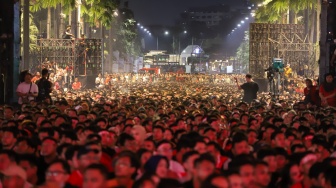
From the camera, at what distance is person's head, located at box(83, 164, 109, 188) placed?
8891mm

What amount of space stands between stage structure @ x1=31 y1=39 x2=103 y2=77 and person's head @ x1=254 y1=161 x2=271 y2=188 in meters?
31.6

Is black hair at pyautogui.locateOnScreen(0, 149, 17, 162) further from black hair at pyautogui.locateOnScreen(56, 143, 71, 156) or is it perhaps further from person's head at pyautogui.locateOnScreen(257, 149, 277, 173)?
person's head at pyautogui.locateOnScreen(257, 149, 277, 173)

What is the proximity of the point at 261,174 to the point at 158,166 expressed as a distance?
4.62 feet

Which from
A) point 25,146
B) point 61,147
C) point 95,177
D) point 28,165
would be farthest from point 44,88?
point 95,177

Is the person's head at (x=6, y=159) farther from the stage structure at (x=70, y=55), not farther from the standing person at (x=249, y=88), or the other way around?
the stage structure at (x=70, y=55)

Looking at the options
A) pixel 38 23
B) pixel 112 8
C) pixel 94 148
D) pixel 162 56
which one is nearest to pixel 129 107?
pixel 94 148

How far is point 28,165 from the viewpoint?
11.0 meters

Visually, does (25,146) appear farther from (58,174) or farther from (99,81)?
(99,81)

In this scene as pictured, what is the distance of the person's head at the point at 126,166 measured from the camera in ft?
32.2

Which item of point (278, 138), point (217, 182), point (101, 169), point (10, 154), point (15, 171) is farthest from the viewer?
point (278, 138)

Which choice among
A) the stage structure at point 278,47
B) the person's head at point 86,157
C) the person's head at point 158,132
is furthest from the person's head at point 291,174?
the stage structure at point 278,47

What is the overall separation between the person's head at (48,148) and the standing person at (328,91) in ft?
45.3

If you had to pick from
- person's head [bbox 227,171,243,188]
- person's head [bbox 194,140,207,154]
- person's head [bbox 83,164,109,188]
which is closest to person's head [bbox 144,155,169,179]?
person's head [bbox 83,164,109,188]

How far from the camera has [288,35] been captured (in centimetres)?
4338
